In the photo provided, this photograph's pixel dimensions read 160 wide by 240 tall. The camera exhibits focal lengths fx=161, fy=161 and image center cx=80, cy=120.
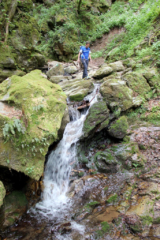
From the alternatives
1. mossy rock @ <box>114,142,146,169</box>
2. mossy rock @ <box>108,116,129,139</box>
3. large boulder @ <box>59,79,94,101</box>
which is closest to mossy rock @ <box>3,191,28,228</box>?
mossy rock @ <box>114,142,146,169</box>

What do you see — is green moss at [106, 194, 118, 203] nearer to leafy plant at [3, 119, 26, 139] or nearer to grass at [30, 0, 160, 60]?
leafy plant at [3, 119, 26, 139]

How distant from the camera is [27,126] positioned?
4137 millimetres

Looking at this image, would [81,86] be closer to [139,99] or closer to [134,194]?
[139,99]

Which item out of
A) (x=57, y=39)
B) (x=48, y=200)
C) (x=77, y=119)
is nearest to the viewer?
(x=48, y=200)

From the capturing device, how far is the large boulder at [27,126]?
12.8 feet

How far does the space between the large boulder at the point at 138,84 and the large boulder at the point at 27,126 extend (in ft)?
18.1

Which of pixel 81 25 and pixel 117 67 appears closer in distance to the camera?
pixel 117 67

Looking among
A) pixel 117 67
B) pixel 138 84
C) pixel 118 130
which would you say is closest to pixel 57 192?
pixel 118 130

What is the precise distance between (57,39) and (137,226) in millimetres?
17771

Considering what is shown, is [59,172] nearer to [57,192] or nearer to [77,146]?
[57,192]

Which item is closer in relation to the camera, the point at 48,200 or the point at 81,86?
the point at 48,200

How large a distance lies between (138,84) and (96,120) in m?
3.82

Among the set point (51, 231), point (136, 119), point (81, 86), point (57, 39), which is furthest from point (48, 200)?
point (57, 39)

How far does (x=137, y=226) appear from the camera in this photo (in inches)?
148
